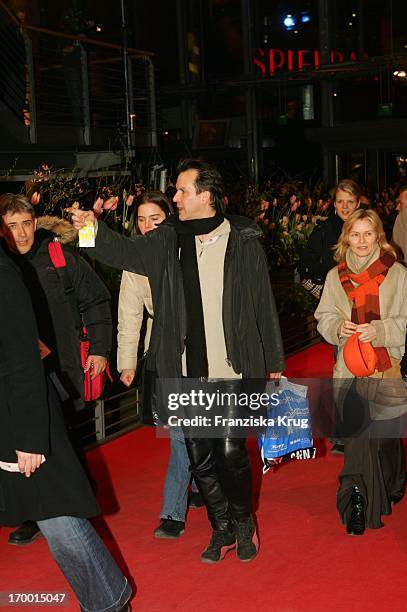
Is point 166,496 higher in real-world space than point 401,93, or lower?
lower

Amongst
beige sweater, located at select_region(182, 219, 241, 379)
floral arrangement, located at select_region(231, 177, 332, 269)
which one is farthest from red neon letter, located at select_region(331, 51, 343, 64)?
beige sweater, located at select_region(182, 219, 241, 379)

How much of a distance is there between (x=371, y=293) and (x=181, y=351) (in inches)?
39.4

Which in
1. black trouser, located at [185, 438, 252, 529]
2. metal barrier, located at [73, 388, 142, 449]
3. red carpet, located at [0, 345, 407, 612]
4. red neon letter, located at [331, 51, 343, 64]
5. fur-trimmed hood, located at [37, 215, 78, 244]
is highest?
red neon letter, located at [331, 51, 343, 64]

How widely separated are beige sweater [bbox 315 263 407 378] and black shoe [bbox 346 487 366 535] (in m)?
0.55

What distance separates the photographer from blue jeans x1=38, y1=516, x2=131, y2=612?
2857mm

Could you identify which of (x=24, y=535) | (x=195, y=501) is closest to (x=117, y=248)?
(x=24, y=535)

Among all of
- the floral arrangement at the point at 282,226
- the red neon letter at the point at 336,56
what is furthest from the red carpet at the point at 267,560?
the red neon letter at the point at 336,56

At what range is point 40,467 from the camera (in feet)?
9.14

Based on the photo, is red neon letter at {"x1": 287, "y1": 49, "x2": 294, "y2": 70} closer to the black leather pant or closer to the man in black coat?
the man in black coat

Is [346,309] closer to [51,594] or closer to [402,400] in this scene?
[402,400]

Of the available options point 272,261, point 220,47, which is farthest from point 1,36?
point 220,47

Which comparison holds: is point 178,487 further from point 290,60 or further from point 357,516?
point 290,60

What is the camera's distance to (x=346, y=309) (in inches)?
164

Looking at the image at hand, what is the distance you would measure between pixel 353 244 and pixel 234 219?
693 mm
